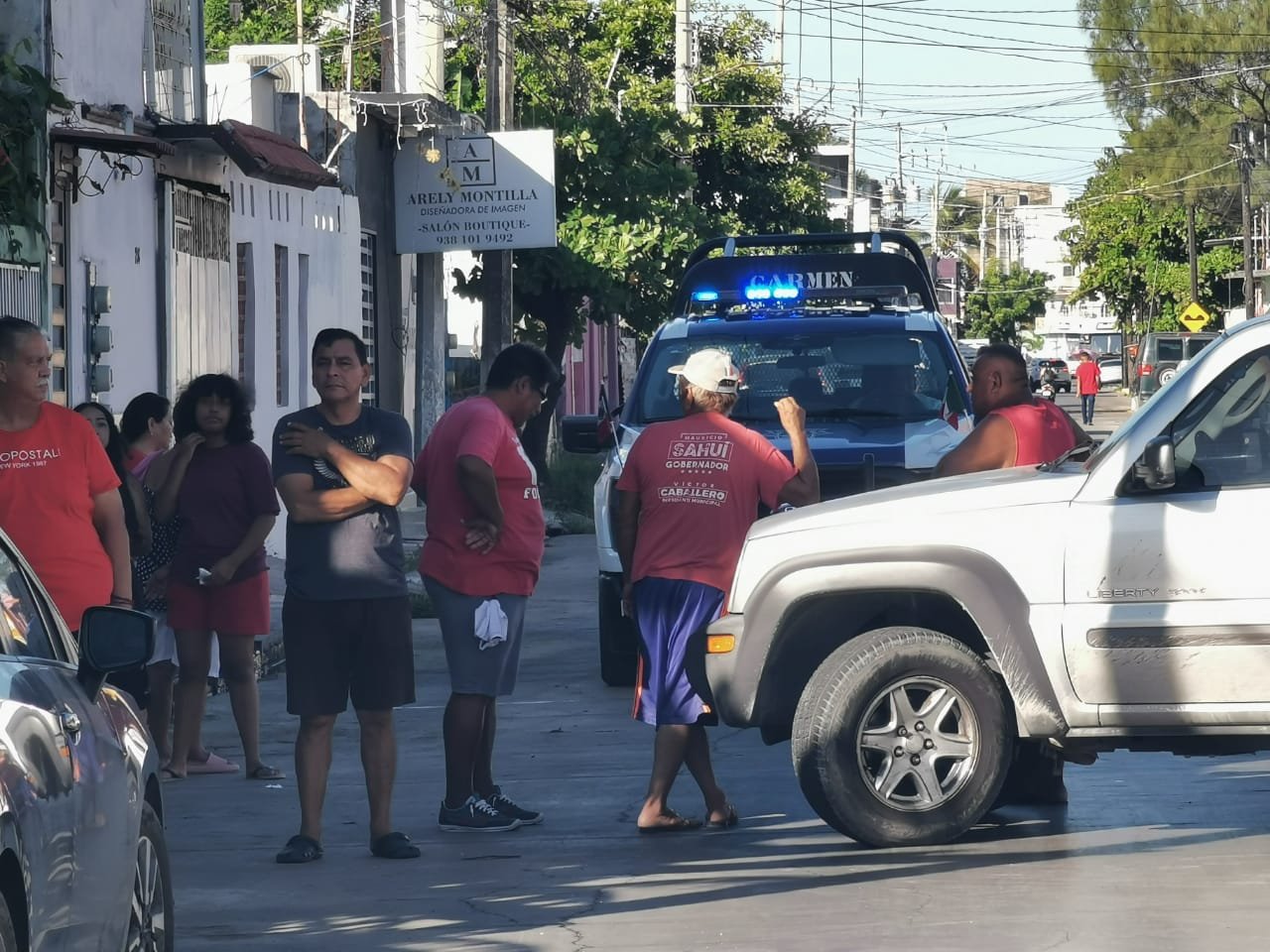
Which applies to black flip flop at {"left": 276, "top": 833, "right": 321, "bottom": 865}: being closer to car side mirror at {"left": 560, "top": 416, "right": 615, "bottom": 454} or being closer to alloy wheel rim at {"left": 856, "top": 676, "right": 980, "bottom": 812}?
alloy wheel rim at {"left": 856, "top": 676, "right": 980, "bottom": 812}

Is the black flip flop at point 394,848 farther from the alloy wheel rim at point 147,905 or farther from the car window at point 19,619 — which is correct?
the car window at point 19,619

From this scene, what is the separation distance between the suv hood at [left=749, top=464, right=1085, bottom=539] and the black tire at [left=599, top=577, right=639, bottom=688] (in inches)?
167

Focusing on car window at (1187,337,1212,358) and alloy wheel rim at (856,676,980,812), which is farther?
car window at (1187,337,1212,358)

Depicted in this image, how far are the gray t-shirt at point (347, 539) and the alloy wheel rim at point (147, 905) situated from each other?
2265 mm

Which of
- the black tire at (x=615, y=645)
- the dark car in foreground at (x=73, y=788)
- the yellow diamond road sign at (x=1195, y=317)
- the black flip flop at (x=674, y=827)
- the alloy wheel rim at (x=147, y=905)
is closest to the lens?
the dark car in foreground at (x=73, y=788)

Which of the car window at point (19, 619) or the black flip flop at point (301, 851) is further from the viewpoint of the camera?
the black flip flop at point (301, 851)

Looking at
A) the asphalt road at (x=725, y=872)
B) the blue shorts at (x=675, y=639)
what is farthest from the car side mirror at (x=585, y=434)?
the blue shorts at (x=675, y=639)

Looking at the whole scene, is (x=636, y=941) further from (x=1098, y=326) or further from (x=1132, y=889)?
(x=1098, y=326)

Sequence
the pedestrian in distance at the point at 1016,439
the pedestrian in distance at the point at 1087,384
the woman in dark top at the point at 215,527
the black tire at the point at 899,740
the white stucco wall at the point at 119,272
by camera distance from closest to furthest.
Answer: the black tire at the point at 899,740 < the pedestrian in distance at the point at 1016,439 < the woman in dark top at the point at 215,527 < the white stucco wall at the point at 119,272 < the pedestrian in distance at the point at 1087,384

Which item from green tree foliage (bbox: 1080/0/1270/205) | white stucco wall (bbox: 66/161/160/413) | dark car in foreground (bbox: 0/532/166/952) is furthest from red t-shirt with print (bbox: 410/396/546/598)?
green tree foliage (bbox: 1080/0/1270/205)

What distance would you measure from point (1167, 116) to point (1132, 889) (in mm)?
66232

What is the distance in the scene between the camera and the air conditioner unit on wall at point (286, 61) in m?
21.9

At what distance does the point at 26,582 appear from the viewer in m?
5.00

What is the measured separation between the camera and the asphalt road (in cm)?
642
